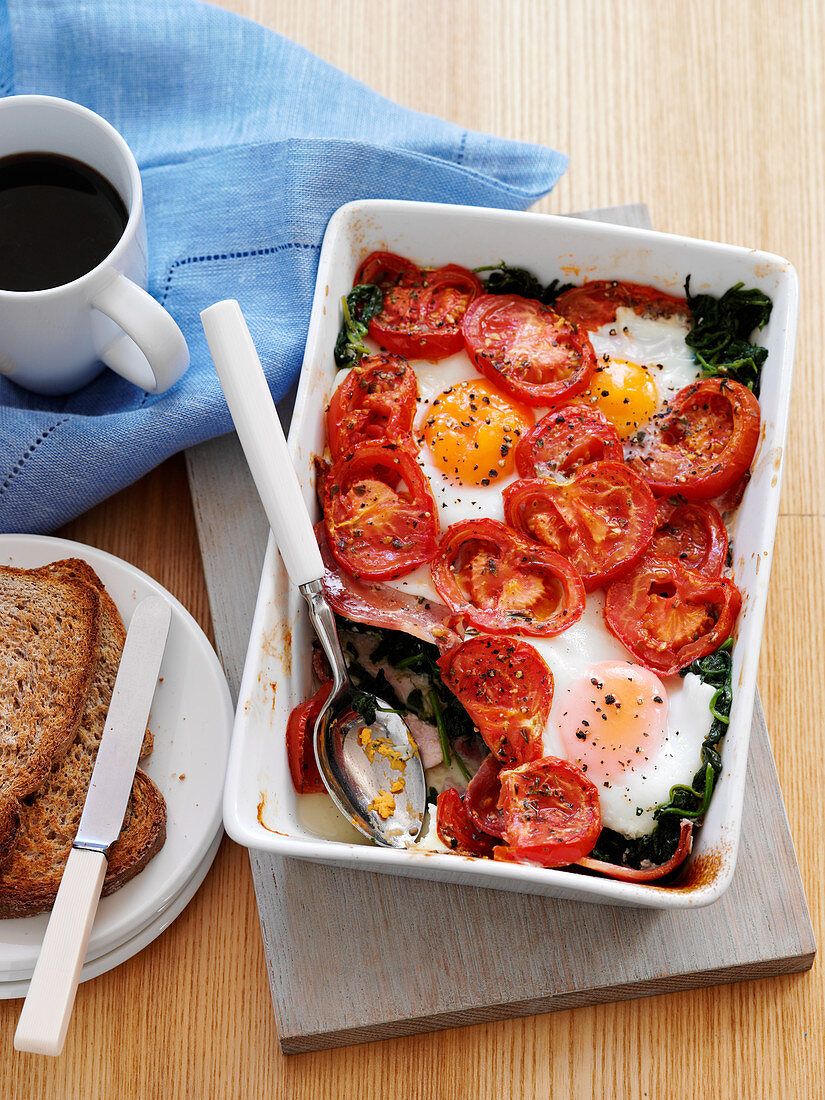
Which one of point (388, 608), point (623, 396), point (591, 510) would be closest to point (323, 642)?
point (388, 608)

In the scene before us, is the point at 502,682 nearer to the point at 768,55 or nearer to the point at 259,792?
the point at 259,792

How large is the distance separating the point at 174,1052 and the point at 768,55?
305 cm

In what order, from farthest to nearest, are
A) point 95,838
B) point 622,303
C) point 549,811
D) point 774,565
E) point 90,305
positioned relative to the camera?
point 774,565 → point 622,303 → point 90,305 → point 95,838 → point 549,811

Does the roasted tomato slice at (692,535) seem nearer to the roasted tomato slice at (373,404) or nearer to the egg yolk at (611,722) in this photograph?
the egg yolk at (611,722)

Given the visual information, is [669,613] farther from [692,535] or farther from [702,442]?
[702,442]

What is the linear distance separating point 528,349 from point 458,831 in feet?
3.49

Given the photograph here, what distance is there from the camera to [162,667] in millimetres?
2236

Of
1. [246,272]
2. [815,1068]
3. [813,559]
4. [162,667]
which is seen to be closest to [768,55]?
[813,559]


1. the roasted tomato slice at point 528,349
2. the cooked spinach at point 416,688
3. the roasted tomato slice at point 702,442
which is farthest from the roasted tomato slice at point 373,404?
the roasted tomato slice at point 702,442

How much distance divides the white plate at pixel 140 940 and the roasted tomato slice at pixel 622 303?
4.71 ft

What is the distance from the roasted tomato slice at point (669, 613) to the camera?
79.0 inches

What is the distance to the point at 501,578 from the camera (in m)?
2.05

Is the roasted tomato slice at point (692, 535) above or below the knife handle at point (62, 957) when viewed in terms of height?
above

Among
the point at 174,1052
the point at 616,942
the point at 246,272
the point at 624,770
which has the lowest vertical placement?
the point at 174,1052
